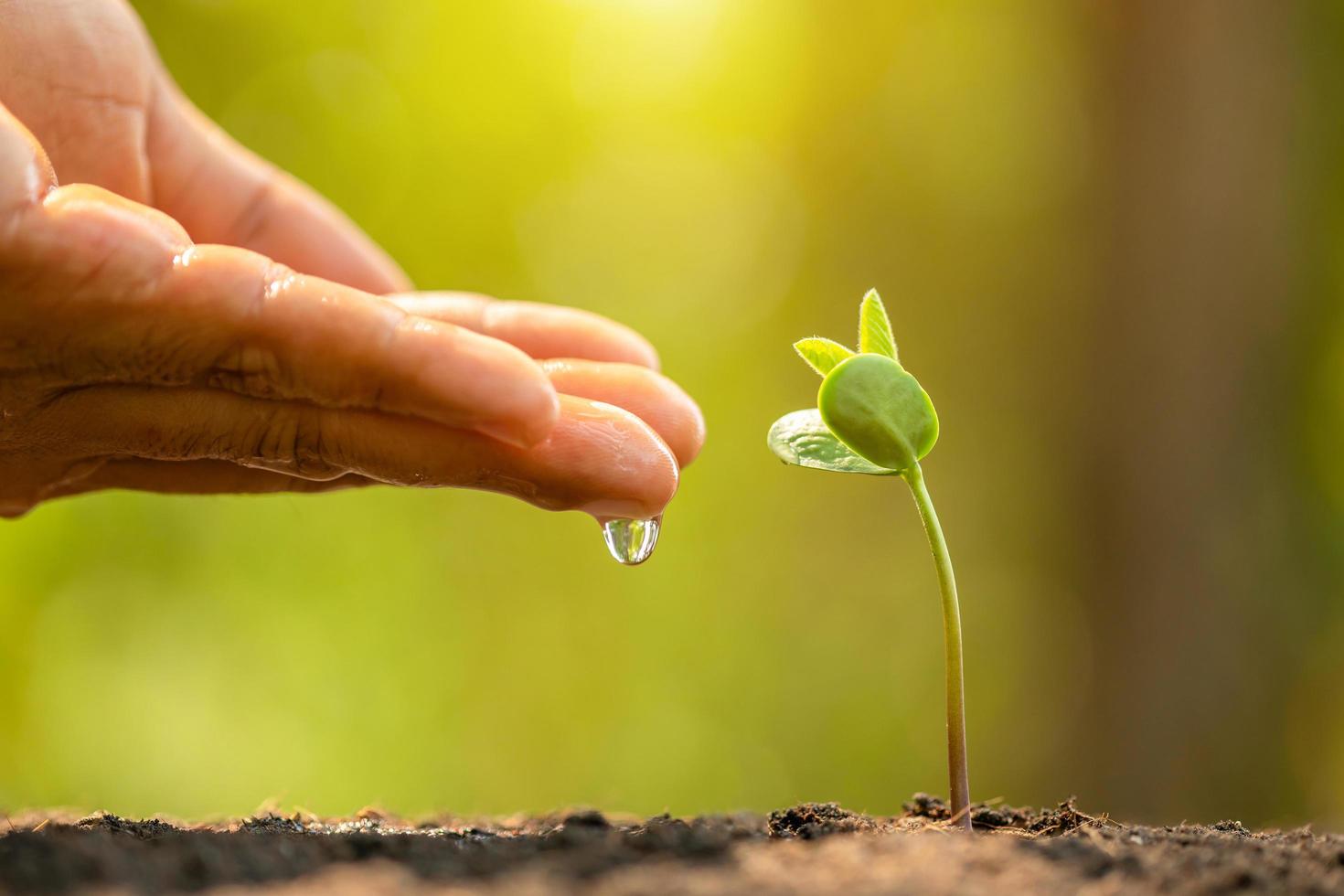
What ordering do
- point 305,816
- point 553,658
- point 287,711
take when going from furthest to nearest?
point 553,658
point 287,711
point 305,816

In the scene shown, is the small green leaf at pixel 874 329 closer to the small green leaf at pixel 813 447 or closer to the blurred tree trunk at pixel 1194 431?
the small green leaf at pixel 813 447

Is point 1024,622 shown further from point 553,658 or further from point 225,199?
point 225,199

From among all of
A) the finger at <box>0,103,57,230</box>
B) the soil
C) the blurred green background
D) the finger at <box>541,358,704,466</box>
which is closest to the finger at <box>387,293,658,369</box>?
the finger at <box>541,358,704,466</box>

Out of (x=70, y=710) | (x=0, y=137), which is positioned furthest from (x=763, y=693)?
(x=0, y=137)

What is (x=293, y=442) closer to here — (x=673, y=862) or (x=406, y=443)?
(x=406, y=443)

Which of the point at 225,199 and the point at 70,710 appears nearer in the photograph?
the point at 225,199
